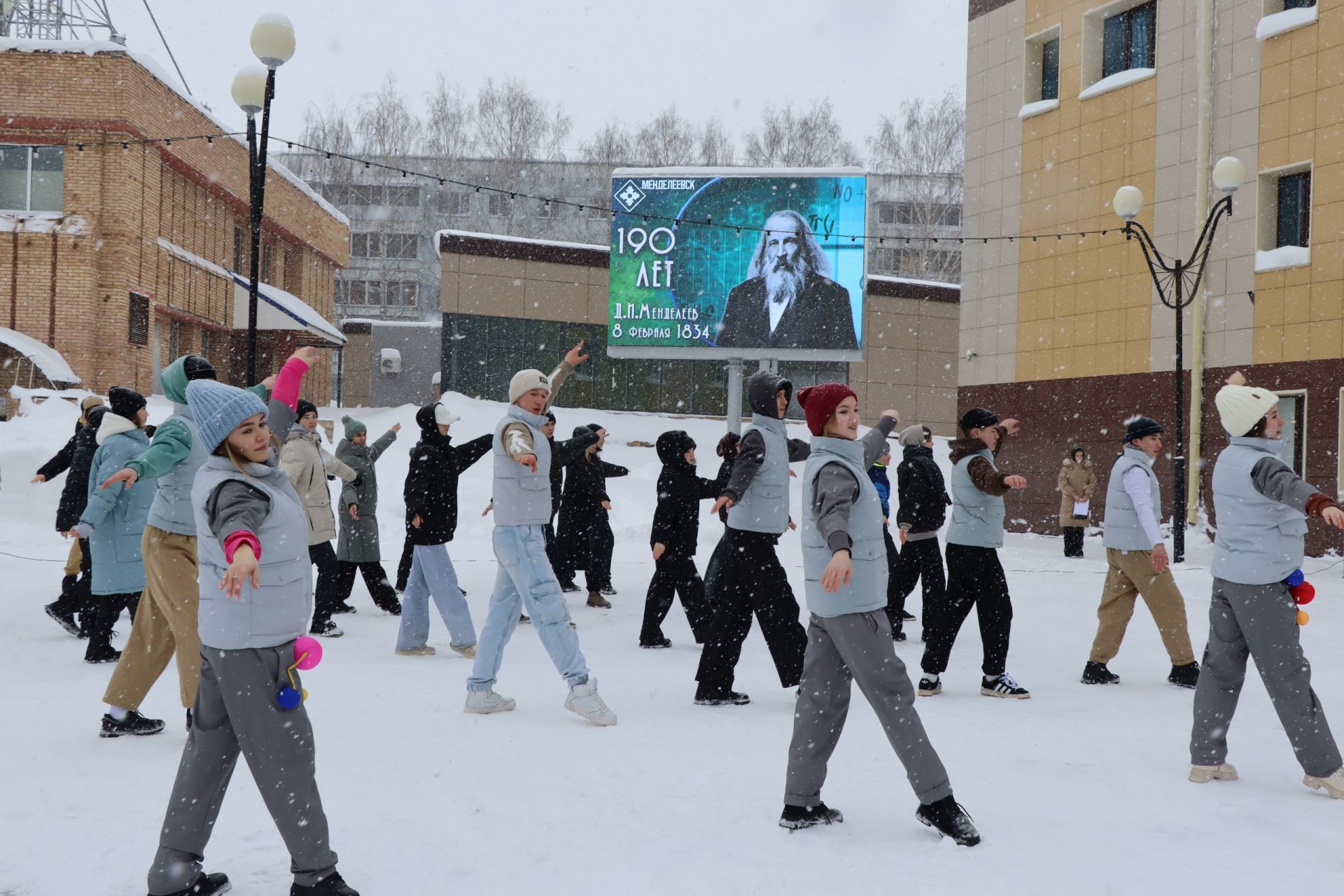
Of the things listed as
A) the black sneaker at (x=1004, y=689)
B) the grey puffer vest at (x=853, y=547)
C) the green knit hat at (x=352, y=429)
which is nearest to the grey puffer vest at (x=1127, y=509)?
the black sneaker at (x=1004, y=689)

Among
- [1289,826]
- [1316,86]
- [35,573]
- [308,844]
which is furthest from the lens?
[1316,86]

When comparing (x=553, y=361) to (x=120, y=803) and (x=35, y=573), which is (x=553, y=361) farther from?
(x=120, y=803)

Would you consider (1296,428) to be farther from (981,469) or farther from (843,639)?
(843,639)

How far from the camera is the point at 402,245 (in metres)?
60.8

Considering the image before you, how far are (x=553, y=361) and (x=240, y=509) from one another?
24.8 m

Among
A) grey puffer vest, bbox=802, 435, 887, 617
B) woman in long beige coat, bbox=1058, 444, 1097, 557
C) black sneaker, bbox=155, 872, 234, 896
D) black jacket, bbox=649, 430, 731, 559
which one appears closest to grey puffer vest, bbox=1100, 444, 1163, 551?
black jacket, bbox=649, 430, 731, 559

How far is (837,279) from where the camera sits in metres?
22.1

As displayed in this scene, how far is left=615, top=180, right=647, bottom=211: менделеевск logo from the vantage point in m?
22.4

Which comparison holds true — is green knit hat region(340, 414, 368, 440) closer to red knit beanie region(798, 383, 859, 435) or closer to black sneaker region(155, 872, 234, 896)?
red knit beanie region(798, 383, 859, 435)

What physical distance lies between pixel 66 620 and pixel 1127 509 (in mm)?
7649

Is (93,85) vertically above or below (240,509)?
above

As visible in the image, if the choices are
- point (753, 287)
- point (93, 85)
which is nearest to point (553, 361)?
point (753, 287)

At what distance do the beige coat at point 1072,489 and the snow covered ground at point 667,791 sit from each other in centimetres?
830

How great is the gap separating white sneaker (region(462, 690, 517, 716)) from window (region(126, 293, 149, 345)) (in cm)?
1998
